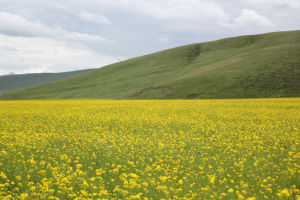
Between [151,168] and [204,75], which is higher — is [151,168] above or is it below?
below

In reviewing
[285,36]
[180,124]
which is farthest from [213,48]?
[180,124]

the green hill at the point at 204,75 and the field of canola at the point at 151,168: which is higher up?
the green hill at the point at 204,75

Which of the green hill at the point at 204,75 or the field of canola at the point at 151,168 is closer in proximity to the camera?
the field of canola at the point at 151,168

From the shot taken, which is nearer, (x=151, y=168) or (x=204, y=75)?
(x=151, y=168)

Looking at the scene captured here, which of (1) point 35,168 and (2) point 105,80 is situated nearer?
(1) point 35,168

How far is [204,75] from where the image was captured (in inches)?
3004

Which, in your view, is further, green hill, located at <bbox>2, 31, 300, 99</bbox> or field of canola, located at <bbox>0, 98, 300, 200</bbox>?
green hill, located at <bbox>2, 31, 300, 99</bbox>

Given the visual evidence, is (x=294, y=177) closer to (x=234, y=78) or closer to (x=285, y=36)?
(x=234, y=78)

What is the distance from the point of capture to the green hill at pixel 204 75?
206ft

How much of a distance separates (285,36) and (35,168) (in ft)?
431

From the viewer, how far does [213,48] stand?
5374 inches

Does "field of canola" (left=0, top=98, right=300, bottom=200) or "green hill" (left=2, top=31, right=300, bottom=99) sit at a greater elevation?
"green hill" (left=2, top=31, right=300, bottom=99)

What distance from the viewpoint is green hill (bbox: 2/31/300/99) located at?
62.8 metres

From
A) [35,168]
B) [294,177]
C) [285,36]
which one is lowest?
[294,177]
